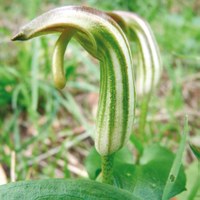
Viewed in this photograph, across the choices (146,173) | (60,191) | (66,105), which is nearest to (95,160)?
(146,173)

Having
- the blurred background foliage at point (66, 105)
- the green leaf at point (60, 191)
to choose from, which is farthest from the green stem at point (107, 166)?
the blurred background foliage at point (66, 105)

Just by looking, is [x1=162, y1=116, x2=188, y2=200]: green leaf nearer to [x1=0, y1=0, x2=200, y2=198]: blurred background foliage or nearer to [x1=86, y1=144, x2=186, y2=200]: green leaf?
[x1=86, y1=144, x2=186, y2=200]: green leaf

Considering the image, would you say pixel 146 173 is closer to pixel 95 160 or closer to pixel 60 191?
pixel 95 160

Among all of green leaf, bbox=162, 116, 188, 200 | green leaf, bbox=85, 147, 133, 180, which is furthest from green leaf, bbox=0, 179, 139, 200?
green leaf, bbox=85, 147, 133, 180

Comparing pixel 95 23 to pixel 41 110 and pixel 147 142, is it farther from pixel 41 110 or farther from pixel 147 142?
pixel 41 110

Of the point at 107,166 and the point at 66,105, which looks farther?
the point at 66,105

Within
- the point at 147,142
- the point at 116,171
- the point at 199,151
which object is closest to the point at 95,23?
the point at 199,151
